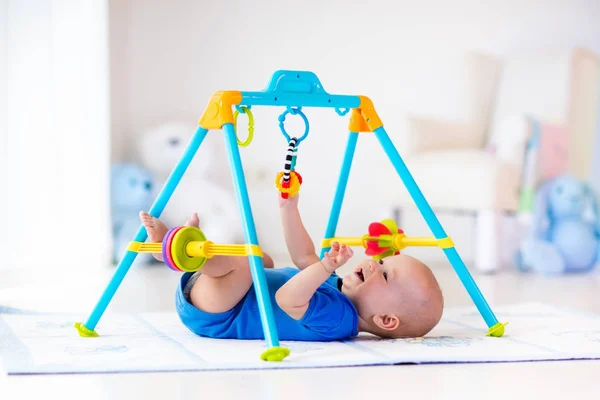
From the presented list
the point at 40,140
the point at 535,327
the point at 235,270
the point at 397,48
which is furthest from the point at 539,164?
the point at 235,270

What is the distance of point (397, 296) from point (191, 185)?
7.10 feet

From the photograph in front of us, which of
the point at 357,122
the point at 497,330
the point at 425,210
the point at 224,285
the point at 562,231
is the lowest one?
the point at 562,231

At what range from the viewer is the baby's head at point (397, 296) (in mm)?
1441

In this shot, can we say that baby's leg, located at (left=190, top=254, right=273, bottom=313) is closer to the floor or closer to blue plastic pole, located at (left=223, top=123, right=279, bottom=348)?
blue plastic pole, located at (left=223, top=123, right=279, bottom=348)

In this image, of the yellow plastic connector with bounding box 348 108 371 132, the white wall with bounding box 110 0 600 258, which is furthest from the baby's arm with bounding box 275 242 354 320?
the white wall with bounding box 110 0 600 258

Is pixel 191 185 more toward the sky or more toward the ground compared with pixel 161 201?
more toward the ground

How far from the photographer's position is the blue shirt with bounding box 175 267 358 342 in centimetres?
142

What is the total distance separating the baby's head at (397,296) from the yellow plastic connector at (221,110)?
0.38 metres

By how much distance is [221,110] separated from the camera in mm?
1390

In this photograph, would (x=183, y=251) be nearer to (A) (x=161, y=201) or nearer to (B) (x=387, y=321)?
(A) (x=161, y=201)

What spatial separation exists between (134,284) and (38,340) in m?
1.15

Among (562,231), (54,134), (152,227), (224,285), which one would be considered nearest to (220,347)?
(224,285)

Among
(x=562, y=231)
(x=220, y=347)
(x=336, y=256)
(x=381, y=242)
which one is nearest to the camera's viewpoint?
(x=336, y=256)

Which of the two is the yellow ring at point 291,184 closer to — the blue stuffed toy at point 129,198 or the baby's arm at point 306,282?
the baby's arm at point 306,282
